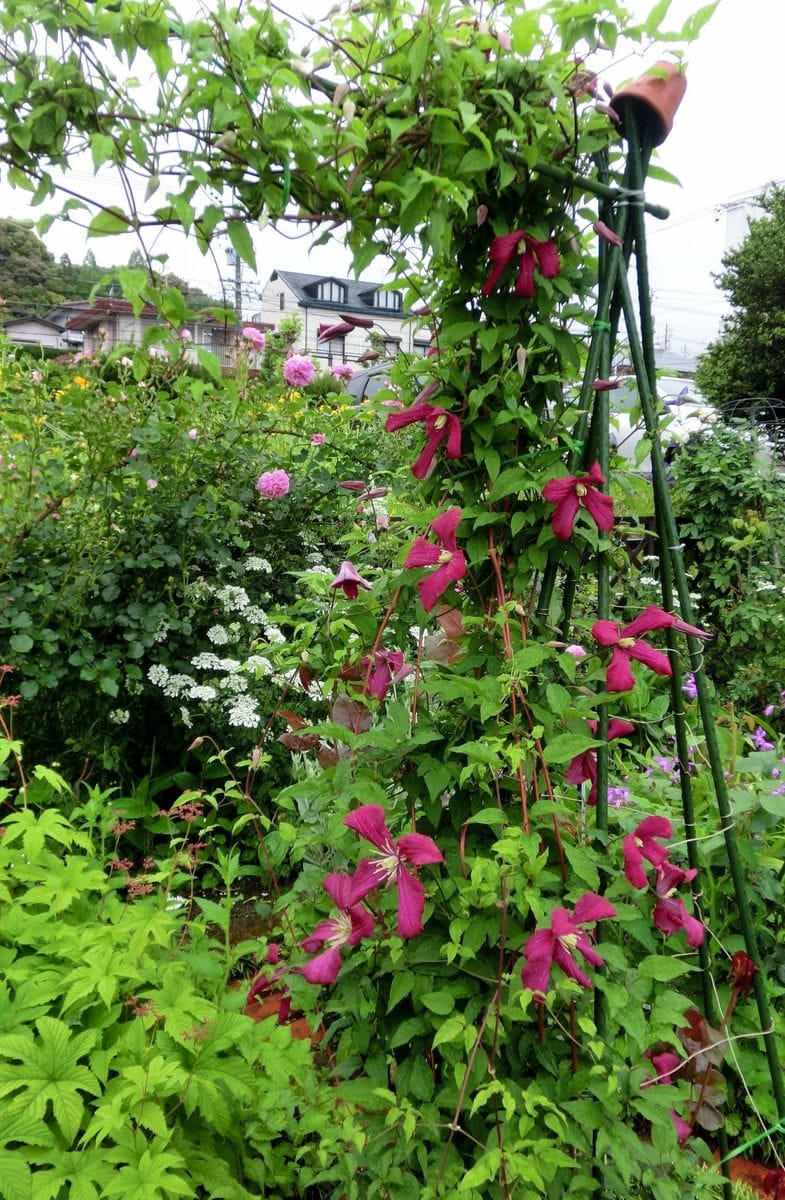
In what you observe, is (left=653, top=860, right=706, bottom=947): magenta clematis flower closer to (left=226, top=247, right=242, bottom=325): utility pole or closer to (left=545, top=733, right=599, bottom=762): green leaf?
(left=545, top=733, right=599, bottom=762): green leaf

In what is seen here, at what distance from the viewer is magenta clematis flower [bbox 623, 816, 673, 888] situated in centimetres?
108

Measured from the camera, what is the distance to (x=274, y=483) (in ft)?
8.82

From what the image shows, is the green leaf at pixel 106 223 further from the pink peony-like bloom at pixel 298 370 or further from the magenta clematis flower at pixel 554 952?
the pink peony-like bloom at pixel 298 370

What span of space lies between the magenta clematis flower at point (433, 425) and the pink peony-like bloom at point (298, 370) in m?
1.78

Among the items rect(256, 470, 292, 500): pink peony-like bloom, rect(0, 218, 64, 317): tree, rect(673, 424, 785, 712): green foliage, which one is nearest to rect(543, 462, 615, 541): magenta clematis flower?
rect(256, 470, 292, 500): pink peony-like bloom

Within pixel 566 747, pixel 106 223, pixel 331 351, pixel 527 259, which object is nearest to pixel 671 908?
pixel 566 747

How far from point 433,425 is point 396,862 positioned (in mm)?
622

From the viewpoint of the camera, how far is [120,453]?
2.51 metres

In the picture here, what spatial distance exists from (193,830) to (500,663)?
174cm

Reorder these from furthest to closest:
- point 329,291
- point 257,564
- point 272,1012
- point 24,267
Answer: point 329,291 < point 24,267 < point 257,564 < point 272,1012

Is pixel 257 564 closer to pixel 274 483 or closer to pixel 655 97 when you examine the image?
pixel 274 483

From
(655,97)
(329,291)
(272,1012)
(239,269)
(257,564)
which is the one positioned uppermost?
(329,291)

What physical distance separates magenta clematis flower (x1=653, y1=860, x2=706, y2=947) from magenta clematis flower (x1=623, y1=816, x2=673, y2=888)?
40mm

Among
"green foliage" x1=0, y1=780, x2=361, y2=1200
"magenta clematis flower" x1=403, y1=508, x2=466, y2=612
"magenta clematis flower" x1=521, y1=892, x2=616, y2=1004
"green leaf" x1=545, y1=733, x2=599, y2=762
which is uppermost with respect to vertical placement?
"magenta clematis flower" x1=403, y1=508, x2=466, y2=612
